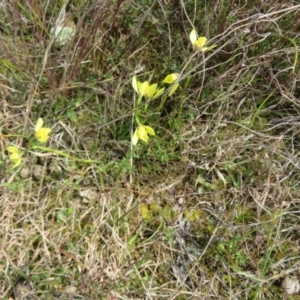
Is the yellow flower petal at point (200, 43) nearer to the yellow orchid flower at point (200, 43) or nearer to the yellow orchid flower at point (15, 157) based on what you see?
the yellow orchid flower at point (200, 43)

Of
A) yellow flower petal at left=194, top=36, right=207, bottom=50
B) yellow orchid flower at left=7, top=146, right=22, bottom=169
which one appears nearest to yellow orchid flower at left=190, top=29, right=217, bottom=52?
yellow flower petal at left=194, top=36, right=207, bottom=50

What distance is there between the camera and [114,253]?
58.9 inches

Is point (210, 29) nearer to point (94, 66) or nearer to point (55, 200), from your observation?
point (94, 66)

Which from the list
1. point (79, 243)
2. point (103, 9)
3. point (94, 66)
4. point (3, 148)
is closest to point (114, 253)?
point (79, 243)

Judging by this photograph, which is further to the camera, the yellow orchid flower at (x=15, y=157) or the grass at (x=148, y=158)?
the grass at (x=148, y=158)

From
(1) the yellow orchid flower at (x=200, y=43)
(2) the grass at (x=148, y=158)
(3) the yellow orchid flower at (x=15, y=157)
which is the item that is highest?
(1) the yellow orchid flower at (x=200, y=43)

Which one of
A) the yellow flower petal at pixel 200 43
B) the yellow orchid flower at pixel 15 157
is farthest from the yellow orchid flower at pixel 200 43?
the yellow orchid flower at pixel 15 157

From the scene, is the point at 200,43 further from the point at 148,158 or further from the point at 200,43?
the point at 148,158

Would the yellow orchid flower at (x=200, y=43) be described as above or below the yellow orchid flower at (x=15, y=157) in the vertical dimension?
above

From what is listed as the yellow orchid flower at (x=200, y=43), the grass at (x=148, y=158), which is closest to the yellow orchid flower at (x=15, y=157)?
the grass at (x=148, y=158)

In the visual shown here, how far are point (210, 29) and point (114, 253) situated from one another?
772mm

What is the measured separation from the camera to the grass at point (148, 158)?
4.83 ft

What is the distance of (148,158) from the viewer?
62.1 inches

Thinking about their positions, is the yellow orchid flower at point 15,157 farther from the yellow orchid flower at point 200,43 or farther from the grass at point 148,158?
the yellow orchid flower at point 200,43
